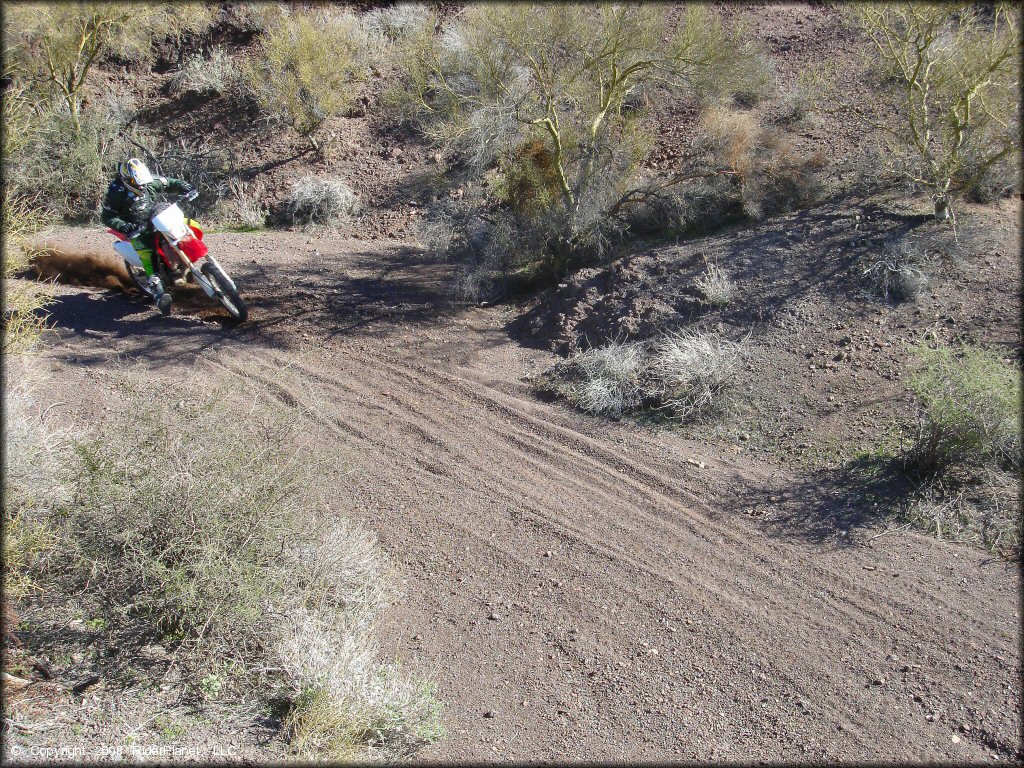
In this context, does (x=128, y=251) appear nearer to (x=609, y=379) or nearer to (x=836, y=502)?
(x=609, y=379)

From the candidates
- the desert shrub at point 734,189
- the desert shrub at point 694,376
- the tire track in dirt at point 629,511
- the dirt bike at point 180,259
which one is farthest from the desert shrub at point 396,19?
the desert shrub at point 694,376

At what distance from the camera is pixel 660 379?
7.48 m

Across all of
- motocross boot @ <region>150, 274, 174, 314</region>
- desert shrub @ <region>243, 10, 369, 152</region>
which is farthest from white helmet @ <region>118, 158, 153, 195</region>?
desert shrub @ <region>243, 10, 369, 152</region>

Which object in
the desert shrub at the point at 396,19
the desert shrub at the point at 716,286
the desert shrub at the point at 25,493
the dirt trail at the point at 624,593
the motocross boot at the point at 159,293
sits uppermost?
the desert shrub at the point at 396,19

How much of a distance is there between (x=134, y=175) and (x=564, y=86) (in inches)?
206

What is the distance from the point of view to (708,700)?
443 cm

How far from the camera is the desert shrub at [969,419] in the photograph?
224 inches

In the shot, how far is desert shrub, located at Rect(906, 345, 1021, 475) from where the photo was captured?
224 inches

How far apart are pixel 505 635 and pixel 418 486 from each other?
5.82 feet

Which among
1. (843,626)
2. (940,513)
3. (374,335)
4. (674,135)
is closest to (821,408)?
(940,513)

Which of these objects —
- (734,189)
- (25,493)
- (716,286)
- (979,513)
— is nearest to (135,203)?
(25,493)

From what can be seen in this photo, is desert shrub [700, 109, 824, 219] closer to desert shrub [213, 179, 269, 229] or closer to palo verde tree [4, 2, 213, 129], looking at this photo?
desert shrub [213, 179, 269, 229]

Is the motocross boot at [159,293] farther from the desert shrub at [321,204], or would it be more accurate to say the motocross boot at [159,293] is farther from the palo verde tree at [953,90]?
the palo verde tree at [953,90]

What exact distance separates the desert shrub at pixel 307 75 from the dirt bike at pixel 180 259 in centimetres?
671
